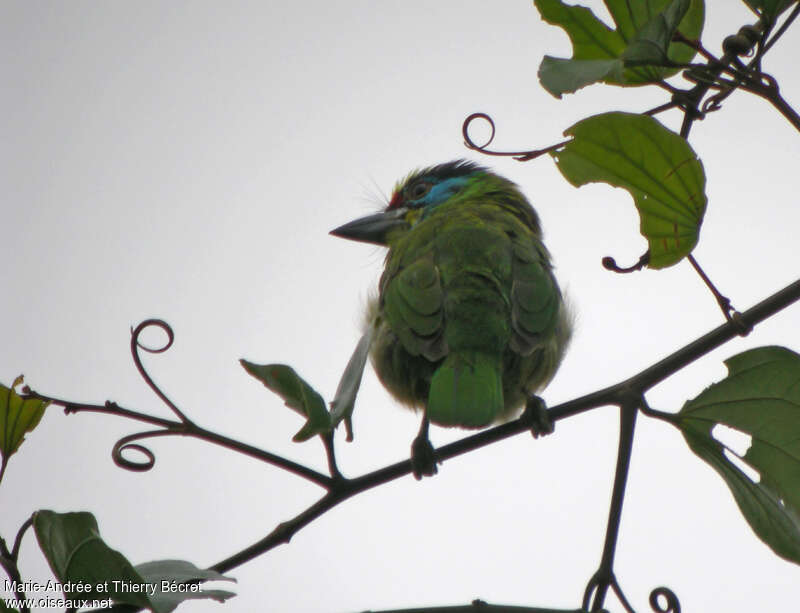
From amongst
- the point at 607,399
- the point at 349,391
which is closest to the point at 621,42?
the point at 607,399

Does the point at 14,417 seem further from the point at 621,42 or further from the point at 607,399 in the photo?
the point at 621,42

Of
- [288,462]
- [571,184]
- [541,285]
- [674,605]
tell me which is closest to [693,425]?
[674,605]

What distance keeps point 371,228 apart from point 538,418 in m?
2.28

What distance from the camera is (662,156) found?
4.42 ft

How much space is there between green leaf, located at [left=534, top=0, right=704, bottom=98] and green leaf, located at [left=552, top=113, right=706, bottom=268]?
80mm

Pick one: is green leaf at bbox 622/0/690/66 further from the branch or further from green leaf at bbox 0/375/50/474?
green leaf at bbox 0/375/50/474

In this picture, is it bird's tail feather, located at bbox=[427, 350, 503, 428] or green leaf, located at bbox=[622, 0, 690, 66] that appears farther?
bird's tail feather, located at bbox=[427, 350, 503, 428]

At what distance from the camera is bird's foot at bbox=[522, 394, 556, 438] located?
60.4 inches

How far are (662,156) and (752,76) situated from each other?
17 cm

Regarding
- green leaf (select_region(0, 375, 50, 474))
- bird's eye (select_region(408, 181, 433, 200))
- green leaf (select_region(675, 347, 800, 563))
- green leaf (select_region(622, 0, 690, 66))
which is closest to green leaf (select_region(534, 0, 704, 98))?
green leaf (select_region(622, 0, 690, 66))

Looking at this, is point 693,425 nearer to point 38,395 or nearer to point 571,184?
point 571,184

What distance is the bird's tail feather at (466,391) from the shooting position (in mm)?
2104

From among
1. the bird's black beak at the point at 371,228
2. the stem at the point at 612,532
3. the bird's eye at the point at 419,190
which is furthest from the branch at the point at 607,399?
the bird's eye at the point at 419,190

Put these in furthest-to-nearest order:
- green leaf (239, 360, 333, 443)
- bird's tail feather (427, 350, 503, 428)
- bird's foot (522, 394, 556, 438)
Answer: bird's tail feather (427, 350, 503, 428), bird's foot (522, 394, 556, 438), green leaf (239, 360, 333, 443)
